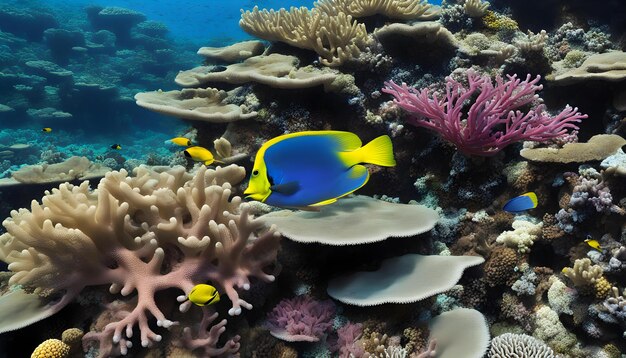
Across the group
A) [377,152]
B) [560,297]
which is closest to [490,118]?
[560,297]

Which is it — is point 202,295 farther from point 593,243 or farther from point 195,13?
point 195,13

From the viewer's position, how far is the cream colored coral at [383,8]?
544cm

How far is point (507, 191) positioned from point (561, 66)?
7.61 ft

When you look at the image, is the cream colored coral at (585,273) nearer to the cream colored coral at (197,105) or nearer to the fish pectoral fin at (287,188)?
the fish pectoral fin at (287,188)

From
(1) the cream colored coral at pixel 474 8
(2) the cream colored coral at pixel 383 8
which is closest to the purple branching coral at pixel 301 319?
(2) the cream colored coral at pixel 383 8

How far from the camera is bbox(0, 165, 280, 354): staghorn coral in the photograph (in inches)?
101

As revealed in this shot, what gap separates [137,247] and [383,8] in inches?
178

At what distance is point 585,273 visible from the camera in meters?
3.02

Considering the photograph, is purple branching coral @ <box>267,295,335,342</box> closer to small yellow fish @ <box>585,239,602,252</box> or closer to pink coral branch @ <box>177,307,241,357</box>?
pink coral branch @ <box>177,307,241,357</box>

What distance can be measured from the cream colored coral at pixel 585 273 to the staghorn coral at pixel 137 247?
2.34m

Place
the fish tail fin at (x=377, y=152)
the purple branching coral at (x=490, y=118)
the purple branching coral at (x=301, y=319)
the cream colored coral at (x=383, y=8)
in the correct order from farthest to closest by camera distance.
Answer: the cream colored coral at (x=383, y=8), the purple branching coral at (x=490, y=118), the purple branching coral at (x=301, y=319), the fish tail fin at (x=377, y=152)

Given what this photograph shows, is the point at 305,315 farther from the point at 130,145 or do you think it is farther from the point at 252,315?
the point at 130,145

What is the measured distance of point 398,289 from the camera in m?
2.88

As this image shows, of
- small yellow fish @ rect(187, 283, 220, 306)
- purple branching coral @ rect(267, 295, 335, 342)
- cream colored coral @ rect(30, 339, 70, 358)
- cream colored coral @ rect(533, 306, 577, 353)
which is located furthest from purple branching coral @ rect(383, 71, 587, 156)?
cream colored coral @ rect(30, 339, 70, 358)
